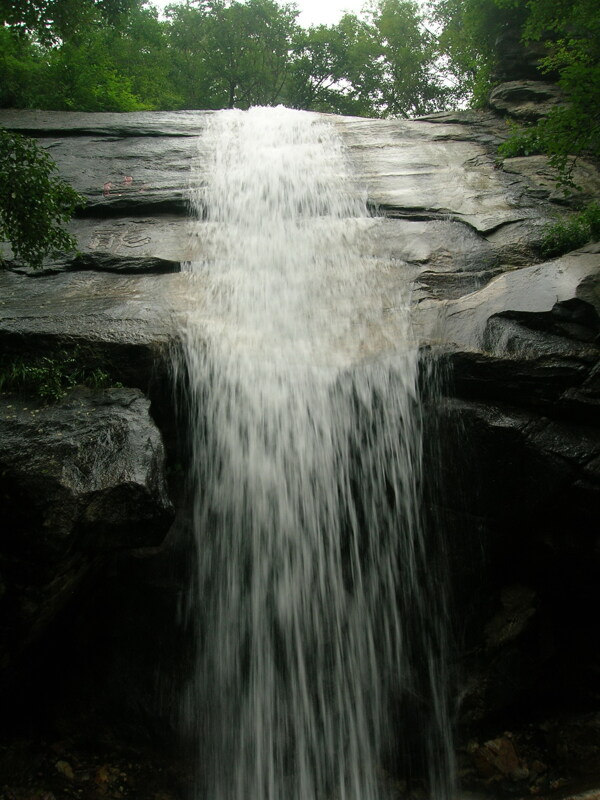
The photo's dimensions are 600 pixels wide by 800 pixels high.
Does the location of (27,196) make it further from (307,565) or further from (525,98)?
(525,98)

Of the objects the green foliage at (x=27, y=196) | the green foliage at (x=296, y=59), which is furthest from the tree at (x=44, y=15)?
the green foliage at (x=296, y=59)

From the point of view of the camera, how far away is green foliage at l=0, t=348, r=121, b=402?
5.36 m

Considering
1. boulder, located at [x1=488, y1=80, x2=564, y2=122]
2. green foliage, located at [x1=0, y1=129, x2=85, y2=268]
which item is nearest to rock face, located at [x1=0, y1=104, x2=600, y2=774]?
green foliage, located at [x1=0, y1=129, x2=85, y2=268]

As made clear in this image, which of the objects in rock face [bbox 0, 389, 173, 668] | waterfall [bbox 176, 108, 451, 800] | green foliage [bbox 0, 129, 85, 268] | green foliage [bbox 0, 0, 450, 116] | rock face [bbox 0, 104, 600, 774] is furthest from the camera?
green foliage [bbox 0, 0, 450, 116]

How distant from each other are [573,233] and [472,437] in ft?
13.1

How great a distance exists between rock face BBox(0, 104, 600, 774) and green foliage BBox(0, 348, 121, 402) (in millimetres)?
172

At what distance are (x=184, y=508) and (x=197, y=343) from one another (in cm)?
179

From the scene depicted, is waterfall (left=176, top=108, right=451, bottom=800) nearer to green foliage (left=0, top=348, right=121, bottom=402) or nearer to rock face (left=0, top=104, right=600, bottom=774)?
rock face (left=0, top=104, right=600, bottom=774)

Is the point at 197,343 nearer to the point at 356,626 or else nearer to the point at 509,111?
the point at 356,626

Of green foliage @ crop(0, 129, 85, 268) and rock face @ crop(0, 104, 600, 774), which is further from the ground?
green foliage @ crop(0, 129, 85, 268)

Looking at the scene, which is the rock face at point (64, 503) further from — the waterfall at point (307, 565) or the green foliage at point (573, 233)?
the green foliage at point (573, 233)

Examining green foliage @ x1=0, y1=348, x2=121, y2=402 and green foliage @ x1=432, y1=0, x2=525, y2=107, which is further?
green foliage @ x1=432, y1=0, x2=525, y2=107

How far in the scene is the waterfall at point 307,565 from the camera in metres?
5.07

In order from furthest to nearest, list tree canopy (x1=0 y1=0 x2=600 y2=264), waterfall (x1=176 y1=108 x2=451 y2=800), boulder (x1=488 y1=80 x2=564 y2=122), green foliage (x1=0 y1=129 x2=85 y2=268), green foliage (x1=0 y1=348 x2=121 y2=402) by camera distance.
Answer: boulder (x1=488 y1=80 x2=564 y2=122) → tree canopy (x1=0 y1=0 x2=600 y2=264) → green foliage (x1=0 y1=348 x2=121 y2=402) → green foliage (x1=0 y1=129 x2=85 y2=268) → waterfall (x1=176 y1=108 x2=451 y2=800)
